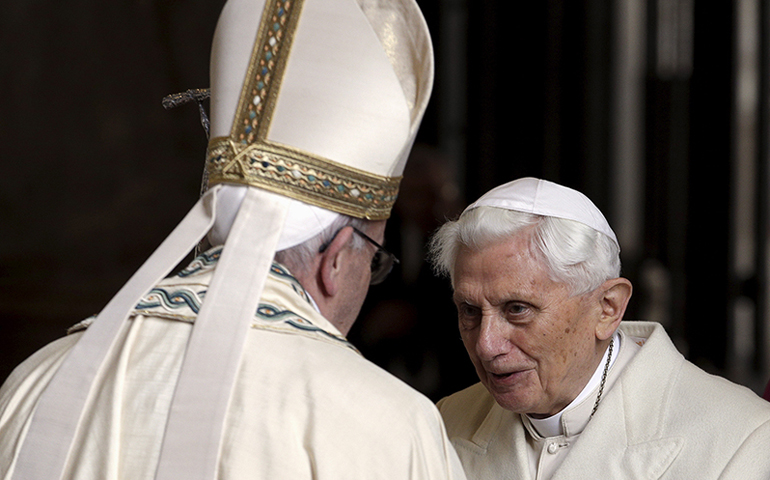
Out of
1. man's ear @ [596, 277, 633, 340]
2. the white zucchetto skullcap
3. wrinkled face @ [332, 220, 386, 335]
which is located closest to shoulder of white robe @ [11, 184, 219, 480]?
wrinkled face @ [332, 220, 386, 335]

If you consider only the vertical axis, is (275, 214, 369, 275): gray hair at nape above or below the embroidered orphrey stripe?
below

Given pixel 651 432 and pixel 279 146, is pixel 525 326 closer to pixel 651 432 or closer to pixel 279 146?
pixel 651 432

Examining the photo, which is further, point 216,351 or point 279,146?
point 279,146

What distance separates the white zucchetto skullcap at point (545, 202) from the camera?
251 cm

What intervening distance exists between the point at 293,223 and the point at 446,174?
18.1ft

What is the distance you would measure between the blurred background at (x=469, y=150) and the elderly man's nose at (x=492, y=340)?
4.01 metres

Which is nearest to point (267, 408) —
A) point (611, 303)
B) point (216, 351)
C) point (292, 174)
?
point (216, 351)

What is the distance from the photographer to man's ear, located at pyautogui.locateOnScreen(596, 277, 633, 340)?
2.50 m

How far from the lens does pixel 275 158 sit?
1.93 m

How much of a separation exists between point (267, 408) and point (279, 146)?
23.5 inches

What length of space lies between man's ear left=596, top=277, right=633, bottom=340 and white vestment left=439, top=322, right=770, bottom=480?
0.12 metres

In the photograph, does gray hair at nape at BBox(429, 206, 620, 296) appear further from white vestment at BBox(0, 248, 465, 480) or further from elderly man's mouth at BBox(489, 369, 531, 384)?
white vestment at BBox(0, 248, 465, 480)

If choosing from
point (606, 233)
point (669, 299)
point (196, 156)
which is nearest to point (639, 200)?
point (669, 299)

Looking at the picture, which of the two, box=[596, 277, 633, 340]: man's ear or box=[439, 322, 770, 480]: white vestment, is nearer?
box=[439, 322, 770, 480]: white vestment
